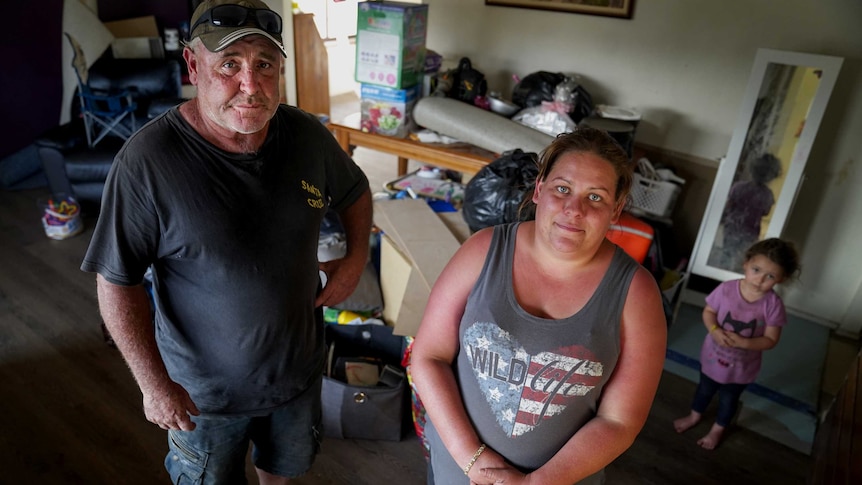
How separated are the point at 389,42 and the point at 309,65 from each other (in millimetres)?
2671

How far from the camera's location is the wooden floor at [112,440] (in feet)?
6.40

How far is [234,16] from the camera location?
3.52 ft

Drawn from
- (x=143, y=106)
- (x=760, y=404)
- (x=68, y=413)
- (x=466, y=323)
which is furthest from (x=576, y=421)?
(x=143, y=106)

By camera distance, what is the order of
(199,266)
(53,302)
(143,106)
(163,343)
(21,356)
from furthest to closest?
(143,106) → (53,302) → (21,356) → (163,343) → (199,266)

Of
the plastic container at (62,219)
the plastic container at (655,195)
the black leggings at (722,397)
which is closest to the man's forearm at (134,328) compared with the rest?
the black leggings at (722,397)

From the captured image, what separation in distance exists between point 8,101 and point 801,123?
4.96 m

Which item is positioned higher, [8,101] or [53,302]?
[8,101]

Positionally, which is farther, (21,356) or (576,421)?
(21,356)

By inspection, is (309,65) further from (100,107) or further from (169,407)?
(169,407)

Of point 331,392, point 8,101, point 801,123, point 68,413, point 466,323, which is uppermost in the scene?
point 801,123

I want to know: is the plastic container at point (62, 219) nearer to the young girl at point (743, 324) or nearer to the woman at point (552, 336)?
the woman at point (552, 336)

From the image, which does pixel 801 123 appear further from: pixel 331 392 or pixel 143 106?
pixel 143 106

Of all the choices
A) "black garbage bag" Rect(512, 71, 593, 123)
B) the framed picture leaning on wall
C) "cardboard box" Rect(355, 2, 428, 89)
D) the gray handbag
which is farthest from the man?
the framed picture leaning on wall

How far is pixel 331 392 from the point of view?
1.99 meters
